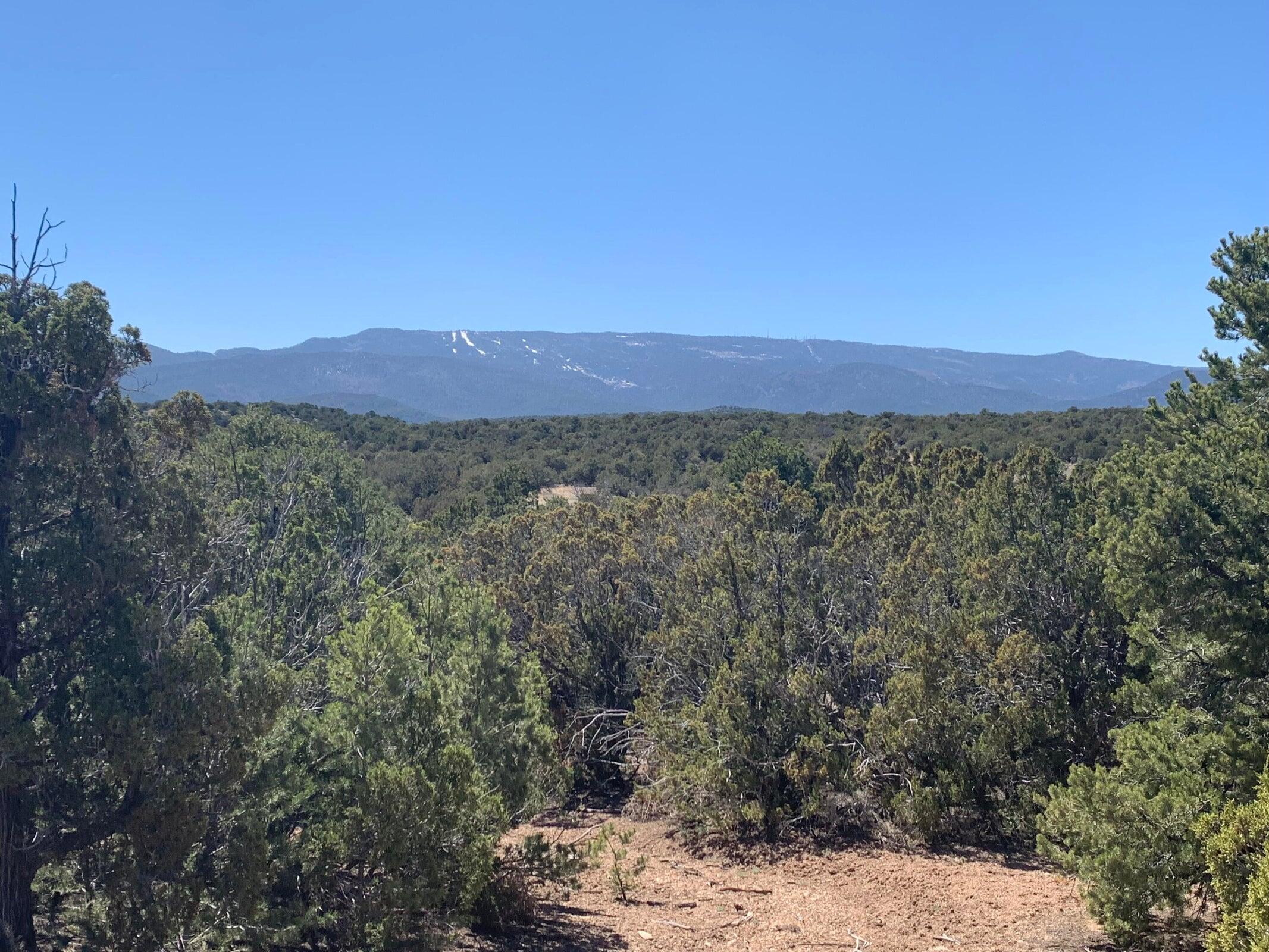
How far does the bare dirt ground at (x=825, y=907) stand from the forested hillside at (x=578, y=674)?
490 millimetres

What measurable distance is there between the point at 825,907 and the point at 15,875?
7.78 metres

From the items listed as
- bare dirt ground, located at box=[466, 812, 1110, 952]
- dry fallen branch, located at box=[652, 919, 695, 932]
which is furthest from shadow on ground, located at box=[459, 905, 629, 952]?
dry fallen branch, located at box=[652, 919, 695, 932]

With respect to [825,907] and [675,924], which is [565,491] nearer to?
[825,907]

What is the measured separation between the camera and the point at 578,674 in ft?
53.9

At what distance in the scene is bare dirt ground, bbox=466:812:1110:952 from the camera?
8805 mm

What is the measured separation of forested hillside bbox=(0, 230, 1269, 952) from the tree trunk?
29mm

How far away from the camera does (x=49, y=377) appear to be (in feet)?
22.3

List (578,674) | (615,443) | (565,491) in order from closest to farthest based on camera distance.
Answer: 1. (578,674)
2. (565,491)
3. (615,443)

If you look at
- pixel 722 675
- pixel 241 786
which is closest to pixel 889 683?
pixel 722 675

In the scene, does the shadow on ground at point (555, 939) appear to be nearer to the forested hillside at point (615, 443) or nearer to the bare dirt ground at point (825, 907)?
the bare dirt ground at point (825, 907)

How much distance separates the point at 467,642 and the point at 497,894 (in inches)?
104

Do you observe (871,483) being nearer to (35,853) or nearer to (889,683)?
(889,683)

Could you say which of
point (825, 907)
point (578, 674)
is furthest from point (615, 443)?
point (825, 907)

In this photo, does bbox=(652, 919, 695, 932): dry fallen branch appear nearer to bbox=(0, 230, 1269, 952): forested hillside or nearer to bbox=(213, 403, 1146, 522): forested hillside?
bbox=(0, 230, 1269, 952): forested hillside
